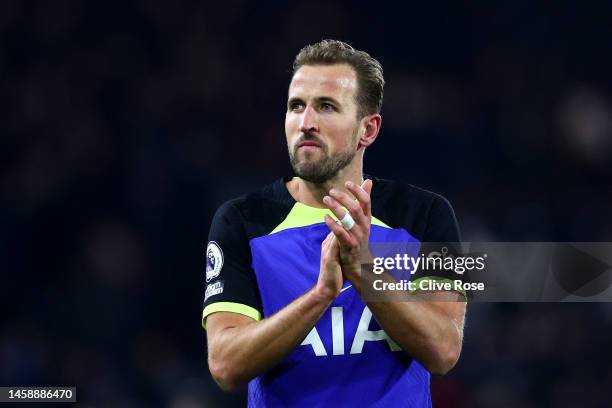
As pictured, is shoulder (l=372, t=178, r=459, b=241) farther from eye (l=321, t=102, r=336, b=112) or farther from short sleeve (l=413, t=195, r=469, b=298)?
eye (l=321, t=102, r=336, b=112)

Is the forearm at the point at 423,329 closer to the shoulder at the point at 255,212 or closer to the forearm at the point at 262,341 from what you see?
the forearm at the point at 262,341

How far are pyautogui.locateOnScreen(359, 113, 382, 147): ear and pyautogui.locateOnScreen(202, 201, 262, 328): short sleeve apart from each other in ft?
1.89

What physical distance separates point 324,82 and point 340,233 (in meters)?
0.86

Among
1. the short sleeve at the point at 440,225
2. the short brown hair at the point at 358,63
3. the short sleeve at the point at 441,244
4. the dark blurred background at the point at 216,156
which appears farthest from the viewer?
the dark blurred background at the point at 216,156

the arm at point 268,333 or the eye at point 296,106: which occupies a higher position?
the eye at point 296,106

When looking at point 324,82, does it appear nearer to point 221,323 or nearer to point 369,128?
point 369,128

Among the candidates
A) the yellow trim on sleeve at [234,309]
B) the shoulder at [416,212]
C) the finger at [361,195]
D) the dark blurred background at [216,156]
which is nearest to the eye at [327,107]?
the shoulder at [416,212]

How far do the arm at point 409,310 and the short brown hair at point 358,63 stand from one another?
781mm

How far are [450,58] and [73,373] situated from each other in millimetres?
4031

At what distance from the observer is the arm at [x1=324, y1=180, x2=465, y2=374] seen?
3.00 meters

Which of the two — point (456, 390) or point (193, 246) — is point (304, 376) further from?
point (193, 246)

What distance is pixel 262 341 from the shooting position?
10.3 ft

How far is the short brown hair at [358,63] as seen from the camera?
376 cm

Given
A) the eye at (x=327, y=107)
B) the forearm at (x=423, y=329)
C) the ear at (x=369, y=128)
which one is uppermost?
the eye at (x=327, y=107)
